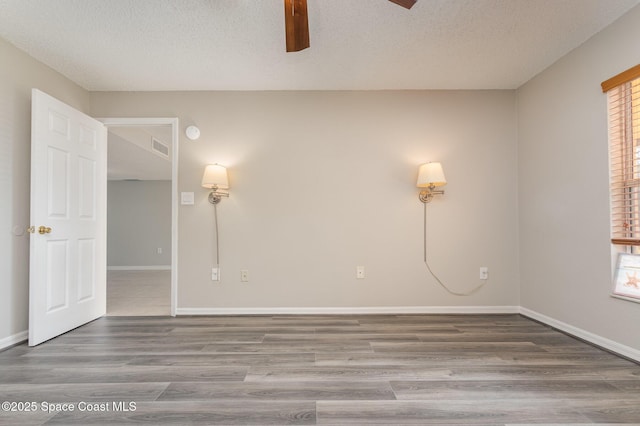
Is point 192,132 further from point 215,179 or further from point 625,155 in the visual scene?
point 625,155

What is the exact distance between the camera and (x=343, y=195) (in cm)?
321

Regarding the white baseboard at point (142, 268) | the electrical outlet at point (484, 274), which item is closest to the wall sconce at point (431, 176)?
the electrical outlet at point (484, 274)

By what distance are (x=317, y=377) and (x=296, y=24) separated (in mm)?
2030

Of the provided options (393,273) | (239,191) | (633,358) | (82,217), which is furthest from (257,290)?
(633,358)

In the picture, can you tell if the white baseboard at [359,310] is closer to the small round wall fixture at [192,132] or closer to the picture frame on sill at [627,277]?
the picture frame on sill at [627,277]

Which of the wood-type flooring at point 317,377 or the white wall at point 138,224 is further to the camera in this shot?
the white wall at point 138,224

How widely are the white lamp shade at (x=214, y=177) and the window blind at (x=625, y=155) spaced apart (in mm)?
3160

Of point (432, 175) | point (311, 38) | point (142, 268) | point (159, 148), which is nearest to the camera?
point (311, 38)

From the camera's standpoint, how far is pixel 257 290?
10.4 feet

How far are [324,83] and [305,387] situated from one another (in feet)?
8.60

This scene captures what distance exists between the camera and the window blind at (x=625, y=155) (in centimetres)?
207

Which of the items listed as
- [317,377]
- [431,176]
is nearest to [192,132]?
[431,176]

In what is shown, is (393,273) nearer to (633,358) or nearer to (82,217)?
(633,358)

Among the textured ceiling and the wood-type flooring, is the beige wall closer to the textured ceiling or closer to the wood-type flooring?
the textured ceiling
